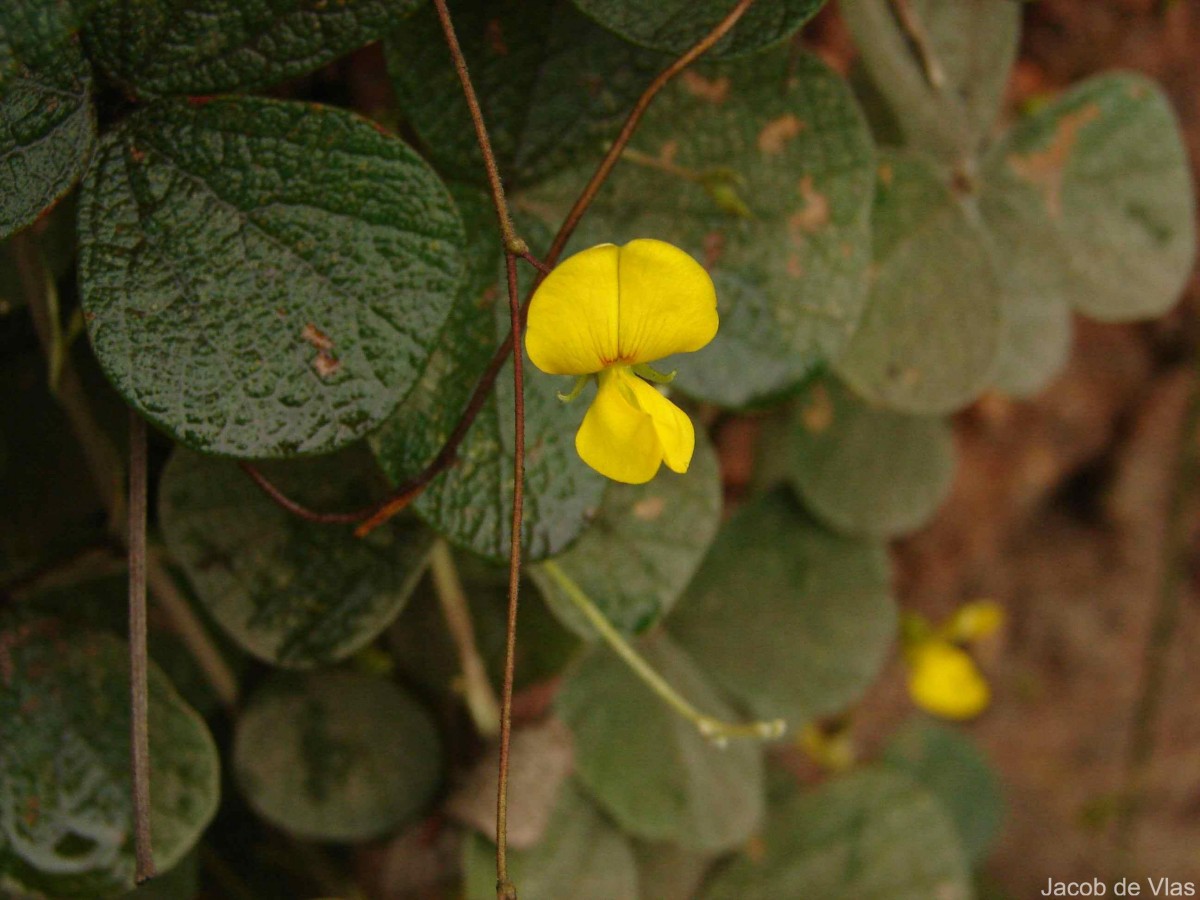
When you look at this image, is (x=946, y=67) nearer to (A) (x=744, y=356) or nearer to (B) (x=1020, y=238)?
(B) (x=1020, y=238)

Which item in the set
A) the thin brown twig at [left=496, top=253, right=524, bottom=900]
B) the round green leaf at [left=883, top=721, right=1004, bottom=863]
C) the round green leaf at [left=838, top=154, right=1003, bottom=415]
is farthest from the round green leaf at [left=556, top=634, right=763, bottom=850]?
the round green leaf at [left=883, top=721, right=1004, bottom=863]

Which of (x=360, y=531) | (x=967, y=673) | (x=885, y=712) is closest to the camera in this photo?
(x=360, y=531)

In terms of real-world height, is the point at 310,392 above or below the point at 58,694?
above

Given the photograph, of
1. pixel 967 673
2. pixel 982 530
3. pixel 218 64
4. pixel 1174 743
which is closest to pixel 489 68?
pixel 218 64

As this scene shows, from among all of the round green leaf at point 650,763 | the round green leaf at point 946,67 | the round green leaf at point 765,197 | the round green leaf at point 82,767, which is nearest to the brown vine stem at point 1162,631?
the round green leaf at point 946,67

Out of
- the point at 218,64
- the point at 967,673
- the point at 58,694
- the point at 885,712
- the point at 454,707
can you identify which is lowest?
A: the point at 885,712

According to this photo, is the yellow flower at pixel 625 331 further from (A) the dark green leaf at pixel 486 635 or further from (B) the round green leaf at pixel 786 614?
(B) the round green leaf at pixel 786 614

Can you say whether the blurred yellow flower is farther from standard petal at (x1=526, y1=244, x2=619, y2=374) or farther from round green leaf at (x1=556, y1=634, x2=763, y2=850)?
standard petal at (x1=526, y1=244, x2=619, y2=374)

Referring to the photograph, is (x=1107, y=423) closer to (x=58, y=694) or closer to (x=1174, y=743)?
(x=1174, y=743)
